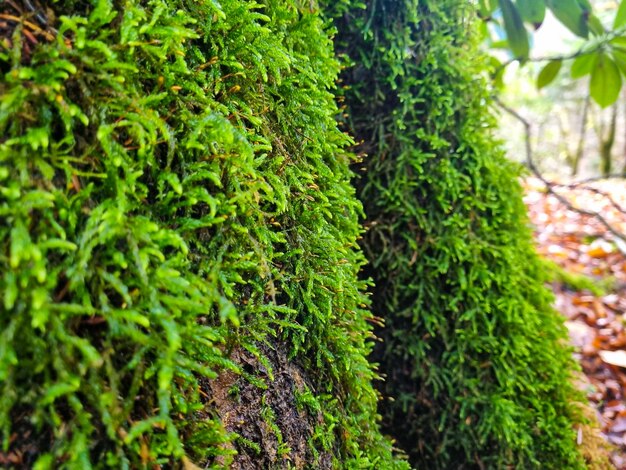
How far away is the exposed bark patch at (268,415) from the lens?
831 mm

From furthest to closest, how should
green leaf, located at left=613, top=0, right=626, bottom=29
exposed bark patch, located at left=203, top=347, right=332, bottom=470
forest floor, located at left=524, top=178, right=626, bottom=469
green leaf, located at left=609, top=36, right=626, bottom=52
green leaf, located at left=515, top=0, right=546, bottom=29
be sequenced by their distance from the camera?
forest floor, located at left=524, top=178, right=626, bottom=469
green leaf, located at left=609, top=36, right=626, bottom=52
green leaf, located at left=613, top=0, right=626, bottom=29
green leaf, located at left=515, top=0, right=546, bottom=29
exposed bark patch, located at left=203, top=347, right=332, bottom=470

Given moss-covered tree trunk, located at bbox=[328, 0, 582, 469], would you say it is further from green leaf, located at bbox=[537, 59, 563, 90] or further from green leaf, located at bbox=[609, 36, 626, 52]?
green leaf, located at bbox=[537, 59, 563, 90]

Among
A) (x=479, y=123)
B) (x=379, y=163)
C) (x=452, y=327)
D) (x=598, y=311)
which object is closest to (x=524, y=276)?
(x=452, y=327)

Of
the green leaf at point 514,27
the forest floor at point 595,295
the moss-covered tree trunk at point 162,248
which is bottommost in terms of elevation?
the forest floor at point 595,295

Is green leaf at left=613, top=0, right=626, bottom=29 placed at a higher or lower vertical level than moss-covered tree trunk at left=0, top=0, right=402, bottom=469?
higher

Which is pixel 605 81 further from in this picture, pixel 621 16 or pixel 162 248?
pixel 162 248

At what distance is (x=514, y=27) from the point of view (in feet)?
6.55

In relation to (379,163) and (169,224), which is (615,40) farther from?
(169,224)

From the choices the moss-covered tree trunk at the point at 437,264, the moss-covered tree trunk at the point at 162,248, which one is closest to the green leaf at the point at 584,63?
the moss-covered tree trunk at the point at 437,264

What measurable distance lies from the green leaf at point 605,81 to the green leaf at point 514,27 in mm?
552

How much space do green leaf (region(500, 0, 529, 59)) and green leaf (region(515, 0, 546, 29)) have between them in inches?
Answer: 1.7

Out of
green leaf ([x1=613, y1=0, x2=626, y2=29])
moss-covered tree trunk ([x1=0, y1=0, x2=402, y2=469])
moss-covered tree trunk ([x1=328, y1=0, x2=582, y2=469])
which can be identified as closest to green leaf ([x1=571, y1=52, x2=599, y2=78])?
green leaf ([x1=613, y1=0, x2=626, y2=29])

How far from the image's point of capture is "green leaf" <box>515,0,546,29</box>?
1881 millimetres

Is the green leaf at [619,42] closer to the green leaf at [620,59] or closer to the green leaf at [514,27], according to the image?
the green leaf at [620,59]
